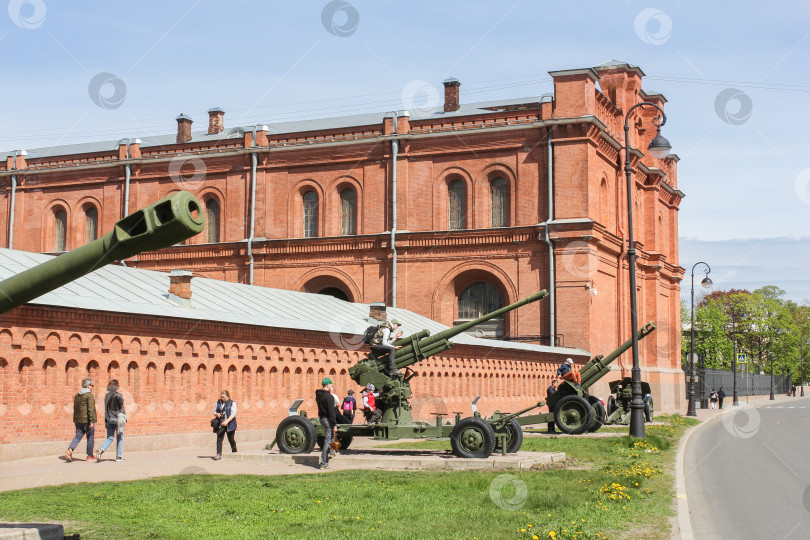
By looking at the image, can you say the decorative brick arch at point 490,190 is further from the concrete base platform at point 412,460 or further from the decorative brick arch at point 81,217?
the concrete base platform at point 412,460

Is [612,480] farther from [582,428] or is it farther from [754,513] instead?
[582,428]

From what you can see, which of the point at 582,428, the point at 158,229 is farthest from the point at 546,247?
the point at 158,229

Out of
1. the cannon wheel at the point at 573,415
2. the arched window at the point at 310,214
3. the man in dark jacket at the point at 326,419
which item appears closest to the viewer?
the man in dark jacket at the point at 326,419

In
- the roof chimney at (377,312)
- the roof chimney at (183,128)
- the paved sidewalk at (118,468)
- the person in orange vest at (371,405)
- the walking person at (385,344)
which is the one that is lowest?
the paved sidewalk at (118,468)

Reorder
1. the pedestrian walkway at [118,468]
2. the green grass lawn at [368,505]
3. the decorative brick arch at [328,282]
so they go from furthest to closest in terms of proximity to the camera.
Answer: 1. the decorative brick arch at [328,282]
2. the pedestrian walkway at [118,468]
3. the green grass lawn at [368,505]

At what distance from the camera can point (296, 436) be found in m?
17.8

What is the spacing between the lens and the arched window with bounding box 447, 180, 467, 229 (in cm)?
4206

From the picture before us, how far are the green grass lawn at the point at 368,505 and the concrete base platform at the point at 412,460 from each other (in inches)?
29.9

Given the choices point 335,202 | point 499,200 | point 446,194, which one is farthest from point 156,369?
point 335,202

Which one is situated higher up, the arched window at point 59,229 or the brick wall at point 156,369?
the arched window at point 59,229

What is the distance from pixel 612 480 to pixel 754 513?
2251 millimetres

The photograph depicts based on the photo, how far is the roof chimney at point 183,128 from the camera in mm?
49594

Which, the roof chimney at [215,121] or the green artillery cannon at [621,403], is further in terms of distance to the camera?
the roof chimney at [215,121]

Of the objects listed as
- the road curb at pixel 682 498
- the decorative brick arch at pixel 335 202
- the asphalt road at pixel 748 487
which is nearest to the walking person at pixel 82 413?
the road curb at pixel 682 498
